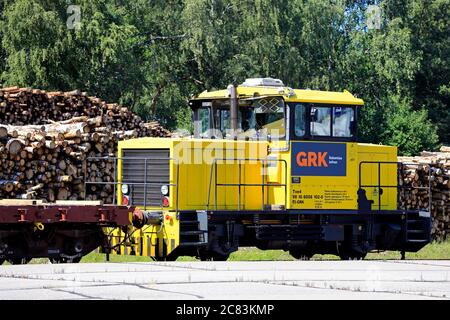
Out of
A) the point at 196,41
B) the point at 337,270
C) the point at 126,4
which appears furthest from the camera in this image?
the point at 126,4

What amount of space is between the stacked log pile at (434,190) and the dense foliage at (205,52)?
16029 millimetres

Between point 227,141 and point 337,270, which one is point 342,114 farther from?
point 337,270

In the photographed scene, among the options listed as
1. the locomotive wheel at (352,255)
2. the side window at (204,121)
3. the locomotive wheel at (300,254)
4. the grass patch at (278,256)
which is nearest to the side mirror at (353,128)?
the locomotive wheel at (352,255)

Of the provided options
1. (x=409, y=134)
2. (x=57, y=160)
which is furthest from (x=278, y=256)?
(x=409, y=134)

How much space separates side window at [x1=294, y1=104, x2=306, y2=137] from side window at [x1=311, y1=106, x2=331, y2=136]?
Answer: 19cm

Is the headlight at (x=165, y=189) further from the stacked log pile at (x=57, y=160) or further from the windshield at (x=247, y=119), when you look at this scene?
the stacked log pile at (x=57, y=160)

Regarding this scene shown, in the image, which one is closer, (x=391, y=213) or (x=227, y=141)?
(x=227, y=141)

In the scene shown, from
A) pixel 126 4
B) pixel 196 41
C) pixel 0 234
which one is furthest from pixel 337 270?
pixel 126 4

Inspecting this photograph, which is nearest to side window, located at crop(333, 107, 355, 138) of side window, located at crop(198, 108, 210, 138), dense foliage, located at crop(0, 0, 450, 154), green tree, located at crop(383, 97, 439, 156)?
side window, located at crop(198, 108, 210, 138)

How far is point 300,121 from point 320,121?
510mm

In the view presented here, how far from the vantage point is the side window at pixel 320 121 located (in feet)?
68.7

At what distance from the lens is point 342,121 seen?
2138cm

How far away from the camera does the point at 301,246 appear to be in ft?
71.5
